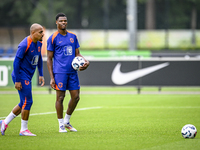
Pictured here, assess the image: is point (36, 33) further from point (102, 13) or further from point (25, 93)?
point (102, 13)

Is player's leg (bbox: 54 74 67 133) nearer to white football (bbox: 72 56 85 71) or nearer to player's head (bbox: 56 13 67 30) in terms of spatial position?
white football (bbox: 72 56 85 71)

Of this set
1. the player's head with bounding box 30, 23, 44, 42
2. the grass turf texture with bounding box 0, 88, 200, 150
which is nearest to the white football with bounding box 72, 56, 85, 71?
the player's head with bounding box 30, 23, 44, 42

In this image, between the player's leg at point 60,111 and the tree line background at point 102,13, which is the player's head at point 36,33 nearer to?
the player's leg at point 60,111

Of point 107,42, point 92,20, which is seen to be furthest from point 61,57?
point 92,20

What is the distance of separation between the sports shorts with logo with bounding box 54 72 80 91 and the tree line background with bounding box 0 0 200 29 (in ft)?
94.6

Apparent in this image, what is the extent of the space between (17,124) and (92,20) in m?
33.7

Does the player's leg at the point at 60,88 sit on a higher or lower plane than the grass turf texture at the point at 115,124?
higher

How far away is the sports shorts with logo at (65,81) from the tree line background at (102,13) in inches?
1135

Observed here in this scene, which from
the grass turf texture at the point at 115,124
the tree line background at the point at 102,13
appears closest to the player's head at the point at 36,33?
the grass turf texture at the point at 115,124

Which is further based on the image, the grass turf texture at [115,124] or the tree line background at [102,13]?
the tree line background at [102,13]

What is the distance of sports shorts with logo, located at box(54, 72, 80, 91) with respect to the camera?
25.3 ft

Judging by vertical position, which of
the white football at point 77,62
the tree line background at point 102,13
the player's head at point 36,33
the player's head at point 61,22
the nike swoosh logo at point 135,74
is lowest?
the nike swoosh logo at point 135,74

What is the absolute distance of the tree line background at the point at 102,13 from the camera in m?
37.8

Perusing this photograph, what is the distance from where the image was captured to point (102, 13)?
43844 millimetres
